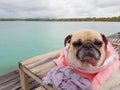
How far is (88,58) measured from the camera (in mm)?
1341

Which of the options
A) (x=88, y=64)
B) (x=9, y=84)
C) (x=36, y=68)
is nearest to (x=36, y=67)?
(x=36, y=68)

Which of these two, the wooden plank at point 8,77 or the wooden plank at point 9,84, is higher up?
the wooden plank at point 8,77

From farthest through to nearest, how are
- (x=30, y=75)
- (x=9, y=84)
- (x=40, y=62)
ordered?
(x=9, y=84)
(x=40, y=62)
(x=30, y=75)

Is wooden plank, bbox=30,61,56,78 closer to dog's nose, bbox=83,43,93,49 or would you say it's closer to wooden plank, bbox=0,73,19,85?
dog's nose, bbox=83,43,93,49

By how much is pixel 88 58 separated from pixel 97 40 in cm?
15

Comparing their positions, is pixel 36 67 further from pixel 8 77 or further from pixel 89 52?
pixel 8 77

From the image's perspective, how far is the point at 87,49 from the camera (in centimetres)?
133

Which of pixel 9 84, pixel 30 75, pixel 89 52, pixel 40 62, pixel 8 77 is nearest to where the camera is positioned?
pixel 89 52

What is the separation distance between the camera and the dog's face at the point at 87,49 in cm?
134

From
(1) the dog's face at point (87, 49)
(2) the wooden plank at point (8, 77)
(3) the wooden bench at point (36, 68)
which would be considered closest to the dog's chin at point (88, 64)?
(1) the dog's face at point (87, 49)

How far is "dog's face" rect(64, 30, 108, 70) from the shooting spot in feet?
4.39

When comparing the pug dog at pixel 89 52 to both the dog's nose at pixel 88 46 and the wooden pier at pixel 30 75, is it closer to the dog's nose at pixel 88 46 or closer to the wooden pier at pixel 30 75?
the dog's nose at pixel 88 46

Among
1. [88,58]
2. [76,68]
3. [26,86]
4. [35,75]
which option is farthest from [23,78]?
[88,58]

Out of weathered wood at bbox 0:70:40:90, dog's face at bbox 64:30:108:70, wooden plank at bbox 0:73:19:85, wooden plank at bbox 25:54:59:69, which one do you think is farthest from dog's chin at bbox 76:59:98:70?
wooden plank at bbox 0:73:19:85
